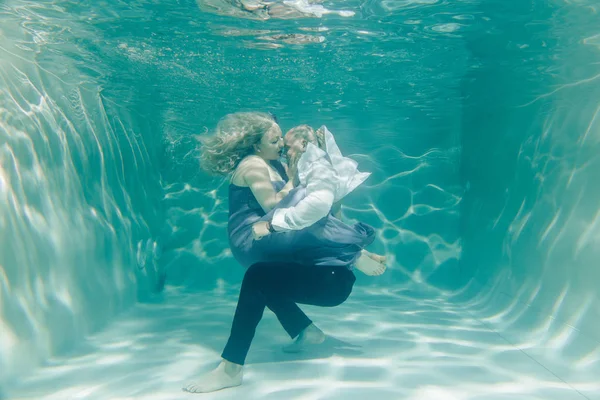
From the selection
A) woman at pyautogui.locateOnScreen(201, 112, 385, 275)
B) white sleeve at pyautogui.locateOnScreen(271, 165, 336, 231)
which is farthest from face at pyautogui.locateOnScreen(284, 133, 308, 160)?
white sleeve at pyautogui.locateOnScreen(271, 165, 336, 231)

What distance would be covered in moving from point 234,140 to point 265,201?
0.83 meters

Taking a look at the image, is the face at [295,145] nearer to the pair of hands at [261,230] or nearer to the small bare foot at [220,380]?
the pair of hands at [261,230]

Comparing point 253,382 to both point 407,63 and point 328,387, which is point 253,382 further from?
point 407,63

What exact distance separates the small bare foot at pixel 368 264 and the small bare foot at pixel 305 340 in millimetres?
1118

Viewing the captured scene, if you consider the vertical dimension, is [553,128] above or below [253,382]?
above

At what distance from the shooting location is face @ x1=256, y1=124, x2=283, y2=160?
4027 mm

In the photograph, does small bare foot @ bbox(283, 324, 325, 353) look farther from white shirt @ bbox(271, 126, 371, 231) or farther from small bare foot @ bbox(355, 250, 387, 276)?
white shirt @ bbox(271, 126, 371, 231)

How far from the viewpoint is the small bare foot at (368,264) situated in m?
4.04

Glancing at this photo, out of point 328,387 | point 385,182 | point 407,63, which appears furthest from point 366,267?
point 385,182

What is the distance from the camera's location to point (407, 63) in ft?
25.3

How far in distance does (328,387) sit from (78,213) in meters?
4.53

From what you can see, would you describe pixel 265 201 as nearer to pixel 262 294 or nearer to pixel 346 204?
pixel 262 294

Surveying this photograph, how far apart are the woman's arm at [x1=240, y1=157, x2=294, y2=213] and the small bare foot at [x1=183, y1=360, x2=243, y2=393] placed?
5.07 ft

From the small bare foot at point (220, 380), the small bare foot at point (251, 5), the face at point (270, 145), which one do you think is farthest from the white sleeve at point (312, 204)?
the small bare foot at point (251, 5)
